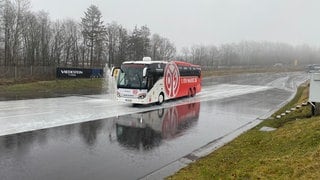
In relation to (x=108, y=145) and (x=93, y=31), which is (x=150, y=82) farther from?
(x=93, y=31)

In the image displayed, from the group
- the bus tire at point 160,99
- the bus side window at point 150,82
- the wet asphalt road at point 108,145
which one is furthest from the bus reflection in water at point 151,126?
the bus tire at point 160,99

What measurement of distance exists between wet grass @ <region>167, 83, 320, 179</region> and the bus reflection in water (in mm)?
2642

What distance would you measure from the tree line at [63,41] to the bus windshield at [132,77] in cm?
3846

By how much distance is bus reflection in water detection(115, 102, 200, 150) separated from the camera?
1202cm

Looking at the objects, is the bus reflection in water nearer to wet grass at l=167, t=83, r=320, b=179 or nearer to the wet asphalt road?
the wet asphalt road

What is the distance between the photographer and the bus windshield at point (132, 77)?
22.1 m

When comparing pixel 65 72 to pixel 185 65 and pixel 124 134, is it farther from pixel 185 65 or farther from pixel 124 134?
pixel 124 134

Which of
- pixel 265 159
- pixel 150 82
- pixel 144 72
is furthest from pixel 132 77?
pixel 265 159

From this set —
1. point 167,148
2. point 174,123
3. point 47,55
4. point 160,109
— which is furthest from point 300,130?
point 47,55

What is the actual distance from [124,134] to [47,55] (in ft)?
174

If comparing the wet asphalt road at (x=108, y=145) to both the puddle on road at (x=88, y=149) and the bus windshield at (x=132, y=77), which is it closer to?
the puddle on road at (x=88, y=149)

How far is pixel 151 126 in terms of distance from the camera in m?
15.1

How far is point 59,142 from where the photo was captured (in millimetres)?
11266

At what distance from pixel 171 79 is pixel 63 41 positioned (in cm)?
4627
